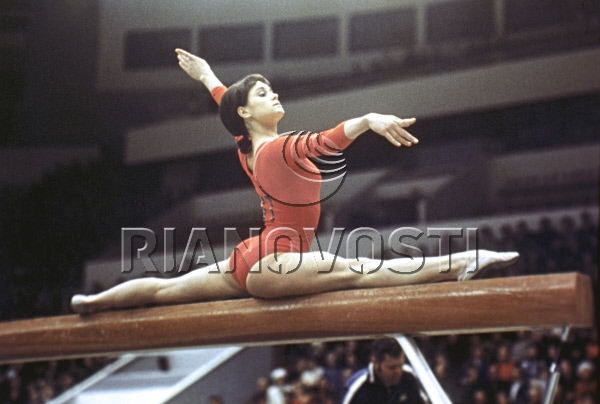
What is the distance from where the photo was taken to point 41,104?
390cm

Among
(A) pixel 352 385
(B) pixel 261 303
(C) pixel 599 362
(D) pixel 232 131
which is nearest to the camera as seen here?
(C) pixel 599 362

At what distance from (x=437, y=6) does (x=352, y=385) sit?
6.94ft

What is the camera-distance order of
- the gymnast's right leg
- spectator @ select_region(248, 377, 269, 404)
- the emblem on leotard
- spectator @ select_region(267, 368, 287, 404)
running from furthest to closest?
spectator @ select_region(248, 377, 269, 404)
spectator @ select_region(267, 368, 287, 404)
the gymnast's right leg
the emblem on leotard

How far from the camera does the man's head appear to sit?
2777mm

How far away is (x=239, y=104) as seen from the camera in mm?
2598

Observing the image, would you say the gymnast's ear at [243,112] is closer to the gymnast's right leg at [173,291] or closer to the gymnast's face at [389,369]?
the gymnast's right leg at [173,291]

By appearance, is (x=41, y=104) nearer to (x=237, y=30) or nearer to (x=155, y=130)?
(x=155, y=130)

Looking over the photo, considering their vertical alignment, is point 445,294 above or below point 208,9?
below

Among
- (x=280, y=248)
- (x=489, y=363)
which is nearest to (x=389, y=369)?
(x=280, y=248)

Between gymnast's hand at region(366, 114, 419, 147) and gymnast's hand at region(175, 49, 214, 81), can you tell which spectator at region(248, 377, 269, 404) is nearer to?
gymnast's hand at region(175, 49, 214, 81)

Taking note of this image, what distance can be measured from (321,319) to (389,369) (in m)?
0.68

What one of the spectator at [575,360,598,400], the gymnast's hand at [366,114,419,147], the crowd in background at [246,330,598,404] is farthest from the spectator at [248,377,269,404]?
the gymnast's hand at [366,114,419,147]

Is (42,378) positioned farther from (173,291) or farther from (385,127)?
(385,127)

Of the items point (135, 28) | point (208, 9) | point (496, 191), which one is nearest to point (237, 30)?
point (208, 9)
